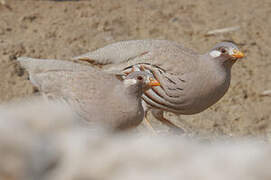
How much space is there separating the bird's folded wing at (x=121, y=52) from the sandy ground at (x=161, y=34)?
1074 mm

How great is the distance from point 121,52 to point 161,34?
8.31 feet

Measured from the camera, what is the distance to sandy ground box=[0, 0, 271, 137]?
18.8 feet

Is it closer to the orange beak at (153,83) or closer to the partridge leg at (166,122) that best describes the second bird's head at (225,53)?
the orange beak at (153,83)

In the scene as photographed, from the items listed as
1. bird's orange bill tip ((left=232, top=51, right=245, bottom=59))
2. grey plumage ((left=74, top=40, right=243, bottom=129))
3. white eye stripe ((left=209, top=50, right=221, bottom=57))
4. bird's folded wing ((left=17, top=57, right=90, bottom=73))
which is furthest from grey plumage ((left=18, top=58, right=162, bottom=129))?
bird's orange bill tip ((left=232, top=51, right=245, bottom=59))

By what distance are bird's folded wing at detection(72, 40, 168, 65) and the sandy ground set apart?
3.52 ft

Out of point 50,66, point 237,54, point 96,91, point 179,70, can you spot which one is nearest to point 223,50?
point 237,54

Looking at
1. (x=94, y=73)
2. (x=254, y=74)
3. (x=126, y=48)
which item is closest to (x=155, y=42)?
(x=126, y=48)

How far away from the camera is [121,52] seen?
15.7ft

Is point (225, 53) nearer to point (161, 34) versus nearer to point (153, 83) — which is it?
point (153, 83)

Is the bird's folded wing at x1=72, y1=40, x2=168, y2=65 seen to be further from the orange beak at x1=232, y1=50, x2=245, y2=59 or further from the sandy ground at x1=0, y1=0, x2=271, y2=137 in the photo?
the sandy ground at x1=0, y1=0, x2=271, y2=137

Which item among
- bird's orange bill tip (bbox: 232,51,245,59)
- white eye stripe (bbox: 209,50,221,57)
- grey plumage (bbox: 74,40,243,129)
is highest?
bird's orange bill tip (bbox: 232,51,245,59)

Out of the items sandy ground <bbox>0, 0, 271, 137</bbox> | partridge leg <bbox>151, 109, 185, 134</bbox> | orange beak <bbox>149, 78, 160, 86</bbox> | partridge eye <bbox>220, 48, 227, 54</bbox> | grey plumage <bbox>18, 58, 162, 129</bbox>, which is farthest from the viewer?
sandy ground <bbox>0, 0, 271, 137</bbox>

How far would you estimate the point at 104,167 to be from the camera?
1.12 m

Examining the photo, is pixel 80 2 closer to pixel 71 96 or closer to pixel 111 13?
pixel 111 13
